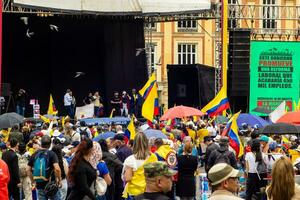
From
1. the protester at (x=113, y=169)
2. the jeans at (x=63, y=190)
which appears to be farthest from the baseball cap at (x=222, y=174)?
the protester at (x=113, y=169)

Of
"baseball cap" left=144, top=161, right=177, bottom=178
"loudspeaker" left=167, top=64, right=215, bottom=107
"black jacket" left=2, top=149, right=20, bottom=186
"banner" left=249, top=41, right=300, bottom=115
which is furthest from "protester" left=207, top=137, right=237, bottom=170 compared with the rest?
"loudspeaker" left=167, top=64, right=215, bottom=107

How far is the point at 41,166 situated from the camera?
1325cm

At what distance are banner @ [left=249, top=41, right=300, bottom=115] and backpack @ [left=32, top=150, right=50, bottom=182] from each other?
26.7 m

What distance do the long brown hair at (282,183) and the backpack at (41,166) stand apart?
602 cm

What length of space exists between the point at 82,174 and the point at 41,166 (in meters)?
2.29

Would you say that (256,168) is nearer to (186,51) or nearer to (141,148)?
(141,148)

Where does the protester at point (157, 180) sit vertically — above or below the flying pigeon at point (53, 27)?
below

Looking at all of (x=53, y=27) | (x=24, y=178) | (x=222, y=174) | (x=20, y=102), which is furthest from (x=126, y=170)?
(x=53, y=27)

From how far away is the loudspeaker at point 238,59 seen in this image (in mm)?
38406

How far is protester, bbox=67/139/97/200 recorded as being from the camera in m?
11.1

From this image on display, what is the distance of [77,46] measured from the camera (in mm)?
A: 40000

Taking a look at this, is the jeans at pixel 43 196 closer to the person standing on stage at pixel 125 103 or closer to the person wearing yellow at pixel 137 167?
the person wearing yellow at pixel 137 167

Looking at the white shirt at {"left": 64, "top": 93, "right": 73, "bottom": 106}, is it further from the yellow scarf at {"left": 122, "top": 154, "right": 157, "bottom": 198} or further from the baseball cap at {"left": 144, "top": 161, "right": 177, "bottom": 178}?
the baseball cap at {"left": 144, "top": 161, "right": 177, "bottom": 178}

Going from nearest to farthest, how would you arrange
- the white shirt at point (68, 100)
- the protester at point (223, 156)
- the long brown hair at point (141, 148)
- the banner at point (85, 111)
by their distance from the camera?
1. the long brown hair at point (141, 148)
2. the protester at point (223, 156)
3. the white shirt at point (68, 100)
4. the banner at point (85, 111)
